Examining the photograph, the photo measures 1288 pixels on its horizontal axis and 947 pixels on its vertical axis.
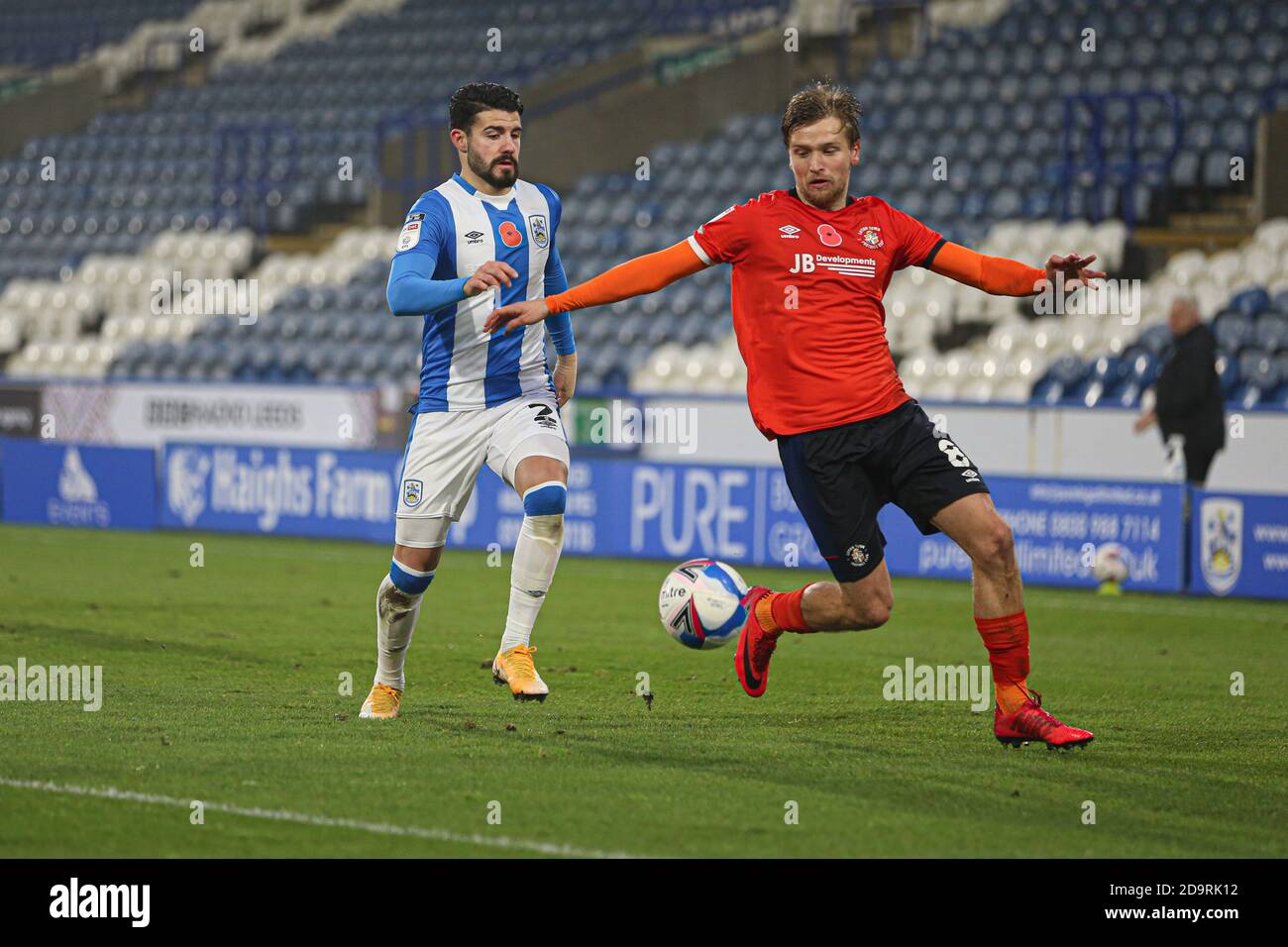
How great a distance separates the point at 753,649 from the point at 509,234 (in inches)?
78.5

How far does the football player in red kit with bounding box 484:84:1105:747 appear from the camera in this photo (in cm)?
706

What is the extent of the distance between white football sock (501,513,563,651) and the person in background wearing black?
8.34 m

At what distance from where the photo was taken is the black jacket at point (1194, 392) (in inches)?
586

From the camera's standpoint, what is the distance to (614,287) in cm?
699

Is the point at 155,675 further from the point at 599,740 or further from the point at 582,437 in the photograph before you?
the point at 582,437

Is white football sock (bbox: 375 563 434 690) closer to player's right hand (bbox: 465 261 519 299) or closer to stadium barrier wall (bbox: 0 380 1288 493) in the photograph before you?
player's right hand (bbox: 465 261 519 299)

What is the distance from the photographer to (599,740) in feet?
24.1

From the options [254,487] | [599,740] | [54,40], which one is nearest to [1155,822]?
[599,740]
